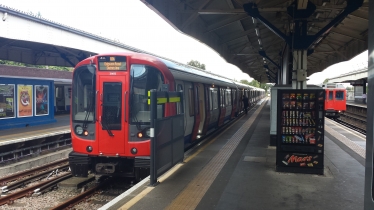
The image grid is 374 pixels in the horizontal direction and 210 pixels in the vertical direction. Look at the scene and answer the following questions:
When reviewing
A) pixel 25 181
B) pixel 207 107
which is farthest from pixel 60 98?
pixel 25 181

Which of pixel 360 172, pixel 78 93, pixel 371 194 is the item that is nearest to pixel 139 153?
pixel 78 93

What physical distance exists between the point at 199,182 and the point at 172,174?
881 mm

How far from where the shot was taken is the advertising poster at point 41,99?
16203mm

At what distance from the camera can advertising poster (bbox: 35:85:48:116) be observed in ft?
53.2

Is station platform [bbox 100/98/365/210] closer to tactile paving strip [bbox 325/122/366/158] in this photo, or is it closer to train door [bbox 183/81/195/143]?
tactile paving strip [bbox 325/122/366/158]

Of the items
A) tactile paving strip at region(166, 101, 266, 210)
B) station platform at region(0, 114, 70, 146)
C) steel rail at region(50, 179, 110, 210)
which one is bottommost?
steel rail at region(50, 179, 110, 210)

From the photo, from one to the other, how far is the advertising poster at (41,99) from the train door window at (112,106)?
1008 cm

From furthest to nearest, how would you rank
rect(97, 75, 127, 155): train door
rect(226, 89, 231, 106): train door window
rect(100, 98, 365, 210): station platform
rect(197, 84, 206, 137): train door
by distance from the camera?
1. rect(226, 89, 231, 106): train door window
2. rect(197, 84, 206, 137): train door
3. rect(97, 75, 127, 155): train door
4. rect(100, 98, 365, 210): station platform

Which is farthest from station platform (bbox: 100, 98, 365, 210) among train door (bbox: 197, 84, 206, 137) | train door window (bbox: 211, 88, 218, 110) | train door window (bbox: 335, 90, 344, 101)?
train door window (bbox: 335, 90, 344, 101)

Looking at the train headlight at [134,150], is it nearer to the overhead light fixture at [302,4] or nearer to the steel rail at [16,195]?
the steel rail at [16,195]

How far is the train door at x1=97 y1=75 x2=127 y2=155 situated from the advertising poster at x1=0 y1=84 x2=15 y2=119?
8.90m

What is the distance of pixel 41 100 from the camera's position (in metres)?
16.6

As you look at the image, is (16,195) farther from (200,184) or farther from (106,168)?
(200,184)

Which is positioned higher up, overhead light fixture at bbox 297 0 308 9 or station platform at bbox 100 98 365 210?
overhead light fixture at bbox 297 0 308 9
